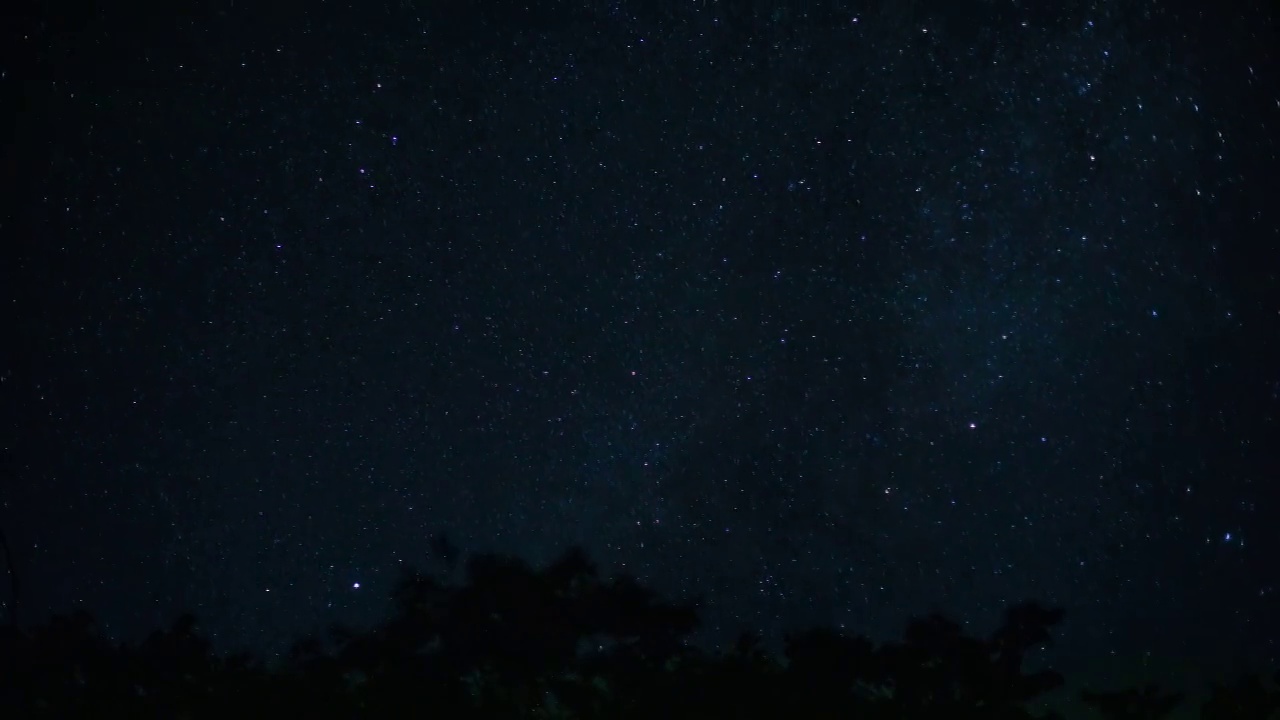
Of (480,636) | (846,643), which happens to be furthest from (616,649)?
(846,643)

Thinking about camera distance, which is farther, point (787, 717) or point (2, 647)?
point (2, 647)

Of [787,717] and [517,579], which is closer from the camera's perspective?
[787,717]

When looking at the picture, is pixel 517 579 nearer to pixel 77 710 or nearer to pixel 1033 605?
pixel 77 710

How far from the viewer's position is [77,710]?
208 inches

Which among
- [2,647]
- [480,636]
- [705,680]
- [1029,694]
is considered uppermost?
[2,647]

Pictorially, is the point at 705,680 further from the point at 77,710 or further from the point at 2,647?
the point at 2,647

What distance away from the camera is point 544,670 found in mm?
5422

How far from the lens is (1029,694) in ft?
17.8

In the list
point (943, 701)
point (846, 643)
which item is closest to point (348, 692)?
point (846, 643)

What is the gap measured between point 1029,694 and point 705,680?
1.74 m

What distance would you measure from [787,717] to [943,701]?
91cm

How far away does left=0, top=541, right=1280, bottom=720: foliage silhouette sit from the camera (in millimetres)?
5270

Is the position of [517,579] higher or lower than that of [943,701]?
higher

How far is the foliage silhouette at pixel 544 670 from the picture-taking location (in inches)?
207
